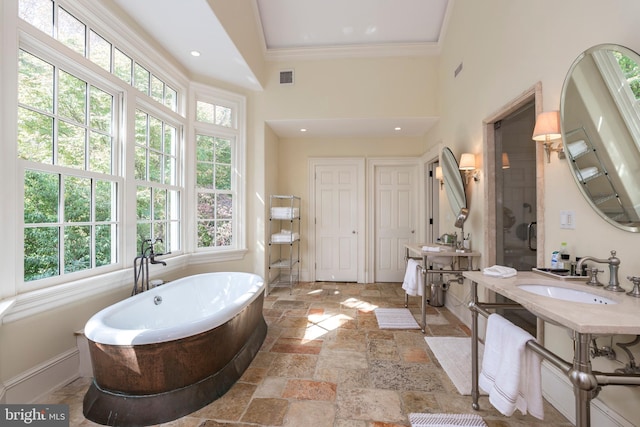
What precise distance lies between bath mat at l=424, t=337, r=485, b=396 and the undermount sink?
87 cm

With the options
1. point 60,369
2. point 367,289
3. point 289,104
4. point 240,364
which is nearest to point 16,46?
point 60,369

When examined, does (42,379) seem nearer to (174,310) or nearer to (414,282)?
(174,310)

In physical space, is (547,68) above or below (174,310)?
above

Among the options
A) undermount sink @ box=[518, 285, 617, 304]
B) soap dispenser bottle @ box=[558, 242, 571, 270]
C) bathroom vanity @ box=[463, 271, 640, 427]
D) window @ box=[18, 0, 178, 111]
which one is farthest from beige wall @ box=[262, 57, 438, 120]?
bathroom vanity @ box=[463, 271, 640, 427]

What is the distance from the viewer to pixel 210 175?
3961 mm

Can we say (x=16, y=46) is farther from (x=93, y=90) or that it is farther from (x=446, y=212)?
(x=446, y=212)

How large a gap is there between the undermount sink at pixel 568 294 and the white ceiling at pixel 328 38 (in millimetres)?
3070

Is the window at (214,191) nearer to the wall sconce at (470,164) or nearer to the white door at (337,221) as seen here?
the white door at (337,221)

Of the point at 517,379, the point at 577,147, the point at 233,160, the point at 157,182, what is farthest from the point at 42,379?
the point at 577,147

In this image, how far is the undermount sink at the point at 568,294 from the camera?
4.79 ft

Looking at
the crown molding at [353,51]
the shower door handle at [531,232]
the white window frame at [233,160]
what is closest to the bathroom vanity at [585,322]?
the shower door handle at [531,232]

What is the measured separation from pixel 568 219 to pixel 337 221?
3.54 meters

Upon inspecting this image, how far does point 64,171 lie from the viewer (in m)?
2.15

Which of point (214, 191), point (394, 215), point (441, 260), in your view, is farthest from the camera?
point (394, 215)
